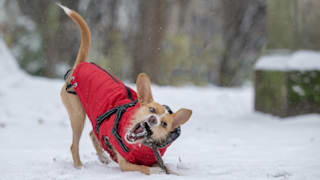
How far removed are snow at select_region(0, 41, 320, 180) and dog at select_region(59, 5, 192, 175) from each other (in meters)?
0.16

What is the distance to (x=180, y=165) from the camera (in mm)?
3629

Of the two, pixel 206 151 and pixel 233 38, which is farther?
pixel 233 38

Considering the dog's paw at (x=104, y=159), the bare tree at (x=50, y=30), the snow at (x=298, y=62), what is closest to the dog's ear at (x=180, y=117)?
the dog's paw at (x=104, y=159)

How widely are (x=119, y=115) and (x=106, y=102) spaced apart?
0.36 m

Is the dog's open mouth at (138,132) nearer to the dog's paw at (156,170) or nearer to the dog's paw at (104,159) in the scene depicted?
the dog's paw at (156,170)

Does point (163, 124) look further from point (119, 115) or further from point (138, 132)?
point (119, 115)

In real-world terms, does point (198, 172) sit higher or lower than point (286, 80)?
A: higher

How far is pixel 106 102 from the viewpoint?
3.61m

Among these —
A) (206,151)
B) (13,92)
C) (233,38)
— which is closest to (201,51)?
(233,38)

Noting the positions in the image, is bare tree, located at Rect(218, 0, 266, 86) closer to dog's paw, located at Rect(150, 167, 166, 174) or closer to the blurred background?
the blurred background

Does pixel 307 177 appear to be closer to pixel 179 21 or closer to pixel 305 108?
pixel 305 108

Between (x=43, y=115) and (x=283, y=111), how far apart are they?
13.6 ft

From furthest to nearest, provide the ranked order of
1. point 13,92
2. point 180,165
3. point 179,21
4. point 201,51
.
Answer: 1. point 201,51
2. point 179,21
3. point 13,92
4. point 180,165

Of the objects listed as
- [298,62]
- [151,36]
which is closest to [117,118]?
[298,62]
